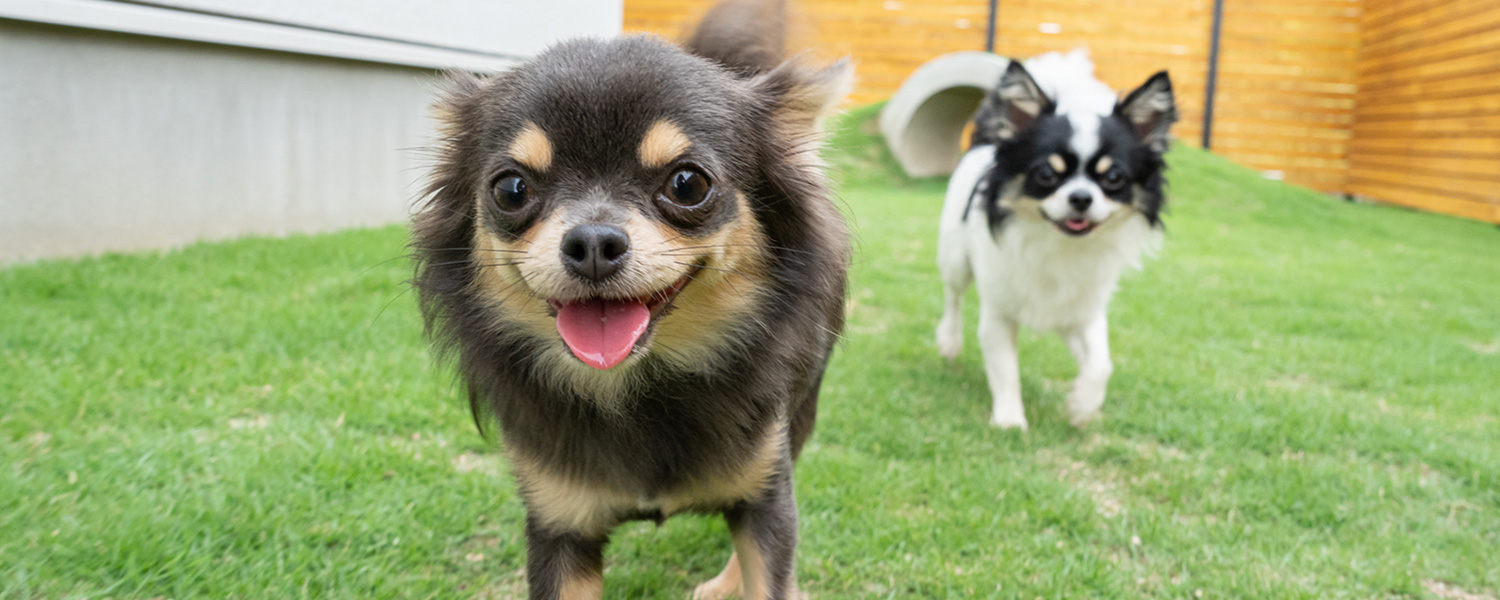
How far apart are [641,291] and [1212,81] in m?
16.3

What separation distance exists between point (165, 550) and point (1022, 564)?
238 cm

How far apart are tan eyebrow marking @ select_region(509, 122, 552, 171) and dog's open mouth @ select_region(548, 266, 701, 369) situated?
0.92ft

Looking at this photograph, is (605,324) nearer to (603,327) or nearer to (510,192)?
(603,327)

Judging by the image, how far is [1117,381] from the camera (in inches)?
180

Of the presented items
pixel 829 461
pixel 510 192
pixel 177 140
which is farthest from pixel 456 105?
pixel 177 140

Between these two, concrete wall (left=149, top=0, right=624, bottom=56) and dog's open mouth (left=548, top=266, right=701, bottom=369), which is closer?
dog's open mouth (left=548, top=266, right=701, bottom=369)

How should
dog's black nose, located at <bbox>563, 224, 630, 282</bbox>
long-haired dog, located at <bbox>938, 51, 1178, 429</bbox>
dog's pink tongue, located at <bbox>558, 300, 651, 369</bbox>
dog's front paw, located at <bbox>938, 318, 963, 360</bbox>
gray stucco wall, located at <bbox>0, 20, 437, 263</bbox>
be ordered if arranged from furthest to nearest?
gray stucco wall, located at <bbox>0, 20, 437, 263</bbox> → dog's front paw, located at <bbox>938, 318, 963, 360</bbox> → long-haired dog, located at <bbox>938, 51, 1178, 429</bbox> → dog's pink tongue, located at <bbox>558, 300, 651, 369</bbox> → dog's black nose, located at <bbox>563, 224, 630, 282</bbox>

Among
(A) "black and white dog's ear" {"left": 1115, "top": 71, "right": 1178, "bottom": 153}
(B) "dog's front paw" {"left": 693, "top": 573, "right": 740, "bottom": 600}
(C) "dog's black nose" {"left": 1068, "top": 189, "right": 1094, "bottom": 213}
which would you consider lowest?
(B) "dog's front paw" {"left": 693, "top": 573, "right": 740, "bottom": 600}

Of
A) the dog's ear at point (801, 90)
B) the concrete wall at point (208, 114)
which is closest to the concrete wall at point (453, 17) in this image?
the concrete wall at point (208, 114)

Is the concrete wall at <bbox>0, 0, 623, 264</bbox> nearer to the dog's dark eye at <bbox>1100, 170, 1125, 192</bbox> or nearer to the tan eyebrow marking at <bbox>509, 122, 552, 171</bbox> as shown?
the tan eyebrow marking at <bbox>509, 122, 552, 171</bbox>

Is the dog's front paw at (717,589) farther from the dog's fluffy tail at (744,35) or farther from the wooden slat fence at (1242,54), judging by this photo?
the wooden slat fence at (1242,54)

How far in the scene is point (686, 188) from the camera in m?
1.84

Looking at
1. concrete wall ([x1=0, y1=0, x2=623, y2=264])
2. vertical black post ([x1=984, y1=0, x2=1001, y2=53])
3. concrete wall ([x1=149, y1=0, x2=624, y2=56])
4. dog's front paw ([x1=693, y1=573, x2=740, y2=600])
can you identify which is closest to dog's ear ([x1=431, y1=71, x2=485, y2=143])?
dog's front paw ([x1=693, y1=573, x2=740, y2=600])

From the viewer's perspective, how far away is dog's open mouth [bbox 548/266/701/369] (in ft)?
5.72
